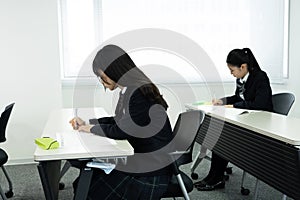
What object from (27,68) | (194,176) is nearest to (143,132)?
(194,176)

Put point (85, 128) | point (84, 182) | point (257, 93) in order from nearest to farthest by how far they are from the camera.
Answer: point (84, 182)
point (85, 128)
point (257, 93)

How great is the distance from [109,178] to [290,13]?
405 cm

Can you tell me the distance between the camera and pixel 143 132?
1982 mm

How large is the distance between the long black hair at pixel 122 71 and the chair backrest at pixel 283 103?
5.63 ft

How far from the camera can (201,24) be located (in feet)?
15.9

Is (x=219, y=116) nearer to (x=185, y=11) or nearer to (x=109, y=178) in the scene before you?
(x=109, y=178)

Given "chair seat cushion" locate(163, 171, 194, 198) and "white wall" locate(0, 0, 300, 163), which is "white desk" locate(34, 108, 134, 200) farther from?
"white wall" locate(0, 0, 300, 163)

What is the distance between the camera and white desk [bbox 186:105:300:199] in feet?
6.58

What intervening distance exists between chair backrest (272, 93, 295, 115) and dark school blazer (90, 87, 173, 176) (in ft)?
5.47

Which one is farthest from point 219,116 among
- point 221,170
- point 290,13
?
point 290,13

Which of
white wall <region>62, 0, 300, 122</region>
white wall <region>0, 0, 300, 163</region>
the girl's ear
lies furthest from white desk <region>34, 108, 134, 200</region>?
white wall <region>62, 0, 300, 122</region>

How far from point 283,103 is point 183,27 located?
6.40 feet

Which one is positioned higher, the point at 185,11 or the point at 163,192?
the point at 185,11

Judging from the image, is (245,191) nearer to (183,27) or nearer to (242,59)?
(242,59)
